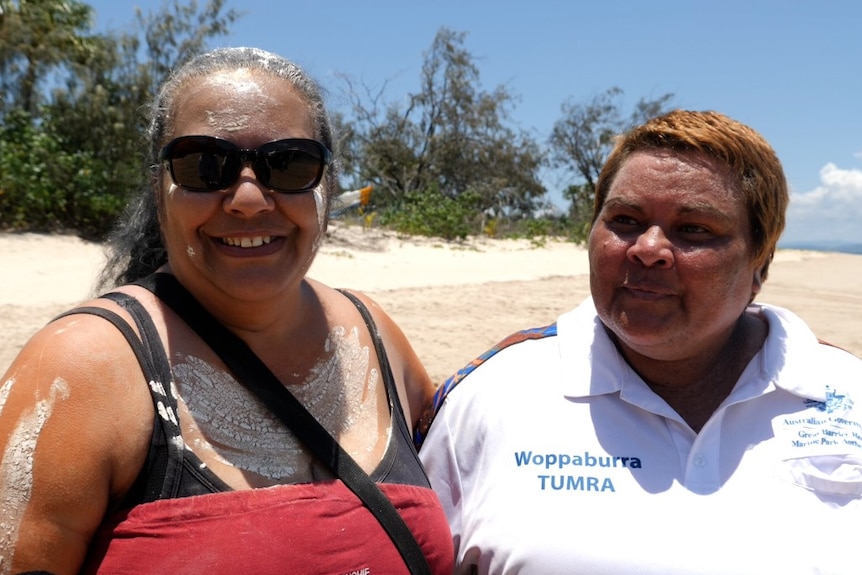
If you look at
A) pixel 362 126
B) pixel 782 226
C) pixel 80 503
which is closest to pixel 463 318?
pixel 782 226

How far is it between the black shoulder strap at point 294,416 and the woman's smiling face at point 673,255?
0.80m

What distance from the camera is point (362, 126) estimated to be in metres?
25.8

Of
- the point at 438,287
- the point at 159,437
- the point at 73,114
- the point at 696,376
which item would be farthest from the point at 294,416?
the point at 73,114

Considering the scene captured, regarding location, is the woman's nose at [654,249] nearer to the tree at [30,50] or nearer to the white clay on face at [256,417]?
the white clay on face at [256,417]

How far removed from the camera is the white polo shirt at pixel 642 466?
182cm

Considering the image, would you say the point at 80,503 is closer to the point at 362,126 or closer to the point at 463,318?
the point at 463,318

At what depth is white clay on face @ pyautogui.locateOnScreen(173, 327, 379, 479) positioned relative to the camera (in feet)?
5.35

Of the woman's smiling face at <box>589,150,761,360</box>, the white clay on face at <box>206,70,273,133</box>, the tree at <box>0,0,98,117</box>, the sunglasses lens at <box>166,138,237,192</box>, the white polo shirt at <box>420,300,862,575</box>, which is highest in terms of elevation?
the tree at <box>0,0,98,117</box>

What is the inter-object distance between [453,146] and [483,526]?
83.1 feet

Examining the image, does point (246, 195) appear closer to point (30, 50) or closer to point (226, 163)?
point (226, 163)

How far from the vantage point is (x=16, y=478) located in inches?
53.9

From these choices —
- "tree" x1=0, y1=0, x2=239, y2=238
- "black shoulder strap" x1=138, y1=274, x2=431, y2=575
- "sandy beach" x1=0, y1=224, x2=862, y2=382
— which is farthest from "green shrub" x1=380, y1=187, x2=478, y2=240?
"black shoulder strap" x1=138, y1=274, x2=431, y2=575

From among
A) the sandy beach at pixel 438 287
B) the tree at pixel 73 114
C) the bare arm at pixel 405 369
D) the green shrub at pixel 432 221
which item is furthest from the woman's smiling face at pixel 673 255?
the green shrub at pixel 432 221

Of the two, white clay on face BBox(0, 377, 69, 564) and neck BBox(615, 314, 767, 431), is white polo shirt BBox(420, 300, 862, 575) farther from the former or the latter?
white clay on face BBox(0, 377, 69, 564)
